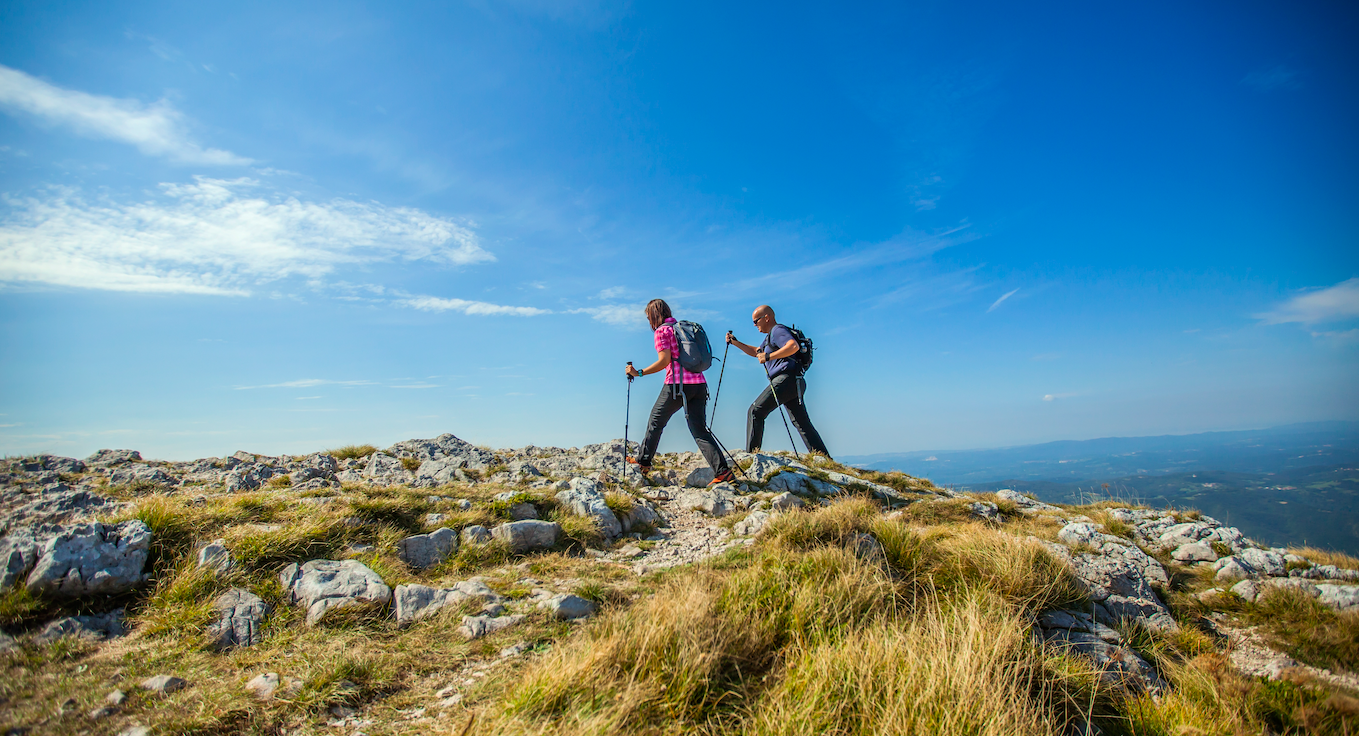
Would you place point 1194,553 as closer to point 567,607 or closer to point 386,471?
point 567,607

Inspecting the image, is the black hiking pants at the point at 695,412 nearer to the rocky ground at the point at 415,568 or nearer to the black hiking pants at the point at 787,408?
the rocky ground at the point at 415,568

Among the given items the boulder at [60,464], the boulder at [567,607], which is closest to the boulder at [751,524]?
the boulder at [567,607]

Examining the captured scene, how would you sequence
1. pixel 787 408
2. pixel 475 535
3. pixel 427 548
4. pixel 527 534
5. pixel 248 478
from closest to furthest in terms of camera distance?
1. pixel 427 548
2. pixel 475 535
3. pixel 527 534
4. pixel 248 478
5. pixel 787 408

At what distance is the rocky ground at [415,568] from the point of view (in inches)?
136

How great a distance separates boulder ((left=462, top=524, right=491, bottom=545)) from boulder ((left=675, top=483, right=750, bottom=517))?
11.8ft

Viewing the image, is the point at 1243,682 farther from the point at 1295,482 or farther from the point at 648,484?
the point at 1295,482

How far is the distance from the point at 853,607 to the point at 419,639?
344cm

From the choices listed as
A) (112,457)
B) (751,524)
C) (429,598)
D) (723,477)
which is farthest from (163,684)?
(112,457)

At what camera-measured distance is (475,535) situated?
6340mm

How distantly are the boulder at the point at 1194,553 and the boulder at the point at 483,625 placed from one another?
29.3 ft

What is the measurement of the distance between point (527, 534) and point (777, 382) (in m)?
6.43

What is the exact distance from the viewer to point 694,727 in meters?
2.89

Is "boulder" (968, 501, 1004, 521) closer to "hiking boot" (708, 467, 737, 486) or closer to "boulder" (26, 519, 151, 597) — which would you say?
"hiking boot" (708, 467, 737, 486)

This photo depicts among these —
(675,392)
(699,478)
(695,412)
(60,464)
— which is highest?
(675,392)
